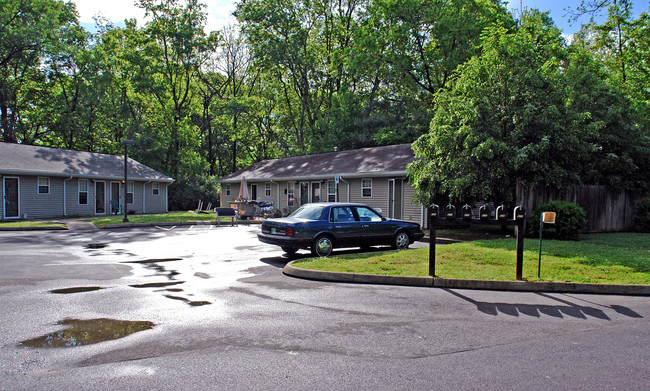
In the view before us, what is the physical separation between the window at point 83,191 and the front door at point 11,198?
3.86 m

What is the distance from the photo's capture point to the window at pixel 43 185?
85.2ft

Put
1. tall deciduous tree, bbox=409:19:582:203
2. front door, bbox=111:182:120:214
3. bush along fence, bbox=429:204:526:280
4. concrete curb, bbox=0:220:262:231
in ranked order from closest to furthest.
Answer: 1. bush along fence, bbox=429:204:526:280
2. tall deciduous tree, bbox=409:19:582:203
3. concrete curb, bbox=0:220:262:231
4. front door, bbox=111:182:120:214

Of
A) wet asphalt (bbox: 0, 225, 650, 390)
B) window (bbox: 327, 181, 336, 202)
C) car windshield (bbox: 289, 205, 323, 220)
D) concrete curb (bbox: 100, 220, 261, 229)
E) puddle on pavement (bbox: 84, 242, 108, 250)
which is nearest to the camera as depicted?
wet asphalt (bbox: 0, 225, 650, 390)

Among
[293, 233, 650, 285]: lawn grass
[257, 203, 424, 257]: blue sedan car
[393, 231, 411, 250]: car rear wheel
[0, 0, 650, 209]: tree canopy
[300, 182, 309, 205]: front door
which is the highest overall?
[0, 0, 650, 209]: tree canopy

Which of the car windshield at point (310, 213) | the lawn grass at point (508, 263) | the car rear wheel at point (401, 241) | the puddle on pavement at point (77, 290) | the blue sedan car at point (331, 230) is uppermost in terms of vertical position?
the car windshield at point (310, 213)

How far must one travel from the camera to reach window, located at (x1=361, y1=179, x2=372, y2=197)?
24156 millimetres

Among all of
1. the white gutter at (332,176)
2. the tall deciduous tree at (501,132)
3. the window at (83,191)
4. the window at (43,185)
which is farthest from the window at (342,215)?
the window at (83,191)

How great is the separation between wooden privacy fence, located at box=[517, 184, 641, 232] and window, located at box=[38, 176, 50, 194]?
2630 cm

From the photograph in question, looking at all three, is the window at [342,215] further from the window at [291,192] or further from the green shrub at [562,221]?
the window at [291,192]

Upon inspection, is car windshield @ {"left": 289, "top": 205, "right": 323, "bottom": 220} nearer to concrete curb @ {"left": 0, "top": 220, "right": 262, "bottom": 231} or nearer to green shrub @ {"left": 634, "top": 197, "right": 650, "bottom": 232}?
concrete curb @ {"left": 0, "top": 220, "right": 262, "bottom": 231}

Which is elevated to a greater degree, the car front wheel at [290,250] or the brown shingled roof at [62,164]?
the brown shingled roof at [62,164]

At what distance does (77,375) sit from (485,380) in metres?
3.66

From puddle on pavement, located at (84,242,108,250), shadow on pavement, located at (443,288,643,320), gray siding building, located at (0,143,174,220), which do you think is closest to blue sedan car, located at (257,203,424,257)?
shadow on pavement, located at (443,288,643,320)

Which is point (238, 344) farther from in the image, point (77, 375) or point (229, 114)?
→ point (229, 114)
